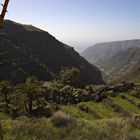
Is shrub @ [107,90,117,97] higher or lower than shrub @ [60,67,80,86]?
higher

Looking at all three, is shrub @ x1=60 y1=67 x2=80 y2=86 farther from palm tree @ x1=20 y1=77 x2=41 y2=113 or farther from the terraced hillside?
the terraced hillside

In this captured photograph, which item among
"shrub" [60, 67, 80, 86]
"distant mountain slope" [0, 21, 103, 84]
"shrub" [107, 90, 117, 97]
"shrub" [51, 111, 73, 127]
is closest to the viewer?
"shrub" [51, 111, 73, 127]

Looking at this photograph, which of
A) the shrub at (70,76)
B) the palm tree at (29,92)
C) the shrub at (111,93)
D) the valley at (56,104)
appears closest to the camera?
the valley at (56,104)

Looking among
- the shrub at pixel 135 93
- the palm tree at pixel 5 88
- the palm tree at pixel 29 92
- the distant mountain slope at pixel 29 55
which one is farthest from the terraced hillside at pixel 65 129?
the distant mountain slope at pixel 29 55

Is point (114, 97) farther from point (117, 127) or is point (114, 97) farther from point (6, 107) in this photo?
point (117, 127)

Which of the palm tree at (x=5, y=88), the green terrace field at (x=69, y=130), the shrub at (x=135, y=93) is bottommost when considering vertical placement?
the palm tree at (x=5, y=88)

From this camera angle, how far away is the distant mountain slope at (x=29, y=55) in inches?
5067

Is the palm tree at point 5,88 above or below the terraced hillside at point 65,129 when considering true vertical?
below

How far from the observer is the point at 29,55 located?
15550 centimetres

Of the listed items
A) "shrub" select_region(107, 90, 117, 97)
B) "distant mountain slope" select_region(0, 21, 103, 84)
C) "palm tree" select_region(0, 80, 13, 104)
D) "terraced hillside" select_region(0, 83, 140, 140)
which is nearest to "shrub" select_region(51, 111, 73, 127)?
"terraced hillside" select_region(0, 83, 140, 140)

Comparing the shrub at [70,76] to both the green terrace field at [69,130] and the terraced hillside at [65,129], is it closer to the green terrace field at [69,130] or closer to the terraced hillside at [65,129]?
the terraced hillside at [65,129]

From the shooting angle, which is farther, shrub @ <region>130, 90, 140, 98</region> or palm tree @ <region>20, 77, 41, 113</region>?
shrub @ <region>130, 90, 140, 98</region>

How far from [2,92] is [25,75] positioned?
2870 inches

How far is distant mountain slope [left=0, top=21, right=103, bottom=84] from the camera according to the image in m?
129
